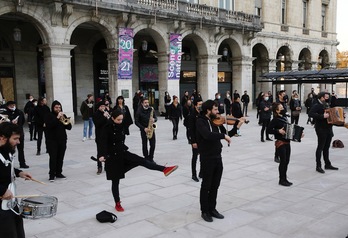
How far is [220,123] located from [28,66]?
18.5 metres

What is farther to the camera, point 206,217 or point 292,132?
point 292,132

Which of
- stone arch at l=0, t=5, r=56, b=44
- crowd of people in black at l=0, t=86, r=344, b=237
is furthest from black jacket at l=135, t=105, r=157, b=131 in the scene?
stone arch at l=0, t=5, r=56, b=44

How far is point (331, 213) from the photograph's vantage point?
589 cm

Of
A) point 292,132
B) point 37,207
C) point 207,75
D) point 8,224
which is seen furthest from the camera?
point 207,75

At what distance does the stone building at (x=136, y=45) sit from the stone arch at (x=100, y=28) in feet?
0.17

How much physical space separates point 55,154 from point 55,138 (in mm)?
367

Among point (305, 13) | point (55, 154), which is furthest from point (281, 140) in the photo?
point (305, 13)

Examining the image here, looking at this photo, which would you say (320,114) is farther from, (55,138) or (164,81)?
(164,81)

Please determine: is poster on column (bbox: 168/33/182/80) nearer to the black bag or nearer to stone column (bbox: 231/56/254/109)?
stone column (bbox: 231/56/254/109)

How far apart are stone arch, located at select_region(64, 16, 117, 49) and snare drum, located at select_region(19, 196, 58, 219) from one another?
15.9 m

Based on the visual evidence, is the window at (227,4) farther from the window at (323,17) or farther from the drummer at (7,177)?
the drummer at (7,177)

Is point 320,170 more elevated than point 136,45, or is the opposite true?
point 136,45

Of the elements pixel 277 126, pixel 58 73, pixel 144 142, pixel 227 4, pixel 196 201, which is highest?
pixel 227 4

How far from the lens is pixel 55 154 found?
27.1 ft
